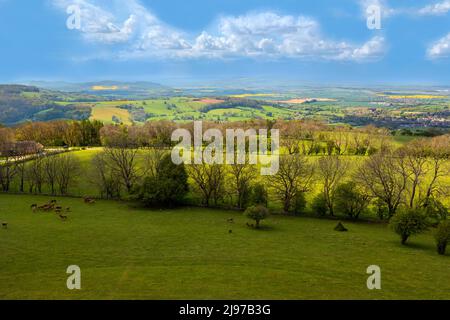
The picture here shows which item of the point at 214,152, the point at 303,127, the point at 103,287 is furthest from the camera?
the point at 303,127

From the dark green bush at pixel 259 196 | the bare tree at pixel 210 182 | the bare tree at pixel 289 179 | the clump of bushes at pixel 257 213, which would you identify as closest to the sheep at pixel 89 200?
the bare tree at pixel 210 182

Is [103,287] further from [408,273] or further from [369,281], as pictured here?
[408,273]

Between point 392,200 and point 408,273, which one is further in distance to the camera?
point 392,200

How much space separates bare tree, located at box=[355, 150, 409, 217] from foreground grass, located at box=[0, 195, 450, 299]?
6245 mm

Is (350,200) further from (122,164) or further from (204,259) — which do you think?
(122,164)

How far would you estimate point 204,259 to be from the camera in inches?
1299

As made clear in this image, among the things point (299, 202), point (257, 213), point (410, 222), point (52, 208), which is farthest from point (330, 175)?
point (52, 208)

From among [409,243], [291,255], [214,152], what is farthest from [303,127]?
[291,255]

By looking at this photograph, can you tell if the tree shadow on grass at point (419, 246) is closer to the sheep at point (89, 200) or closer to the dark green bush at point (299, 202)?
the dark green bush at point (299, 202)

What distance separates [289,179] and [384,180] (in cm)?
1371

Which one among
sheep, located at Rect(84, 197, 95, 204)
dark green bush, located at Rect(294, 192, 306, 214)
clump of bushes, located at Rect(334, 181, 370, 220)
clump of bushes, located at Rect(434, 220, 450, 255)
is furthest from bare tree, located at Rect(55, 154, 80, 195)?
clump of bushes, located at Rect(434, 220, 450, 255)

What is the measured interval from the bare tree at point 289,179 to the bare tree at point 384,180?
26.2 ft

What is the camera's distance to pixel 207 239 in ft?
131

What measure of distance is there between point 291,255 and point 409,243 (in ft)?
53.3
